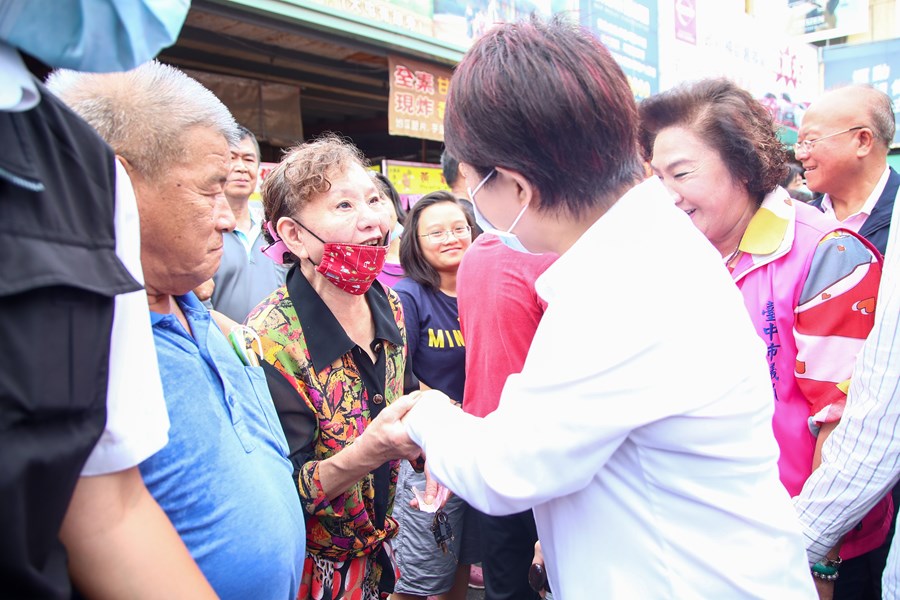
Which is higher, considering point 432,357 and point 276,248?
point 276,248

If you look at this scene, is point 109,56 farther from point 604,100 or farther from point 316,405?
point 316,405

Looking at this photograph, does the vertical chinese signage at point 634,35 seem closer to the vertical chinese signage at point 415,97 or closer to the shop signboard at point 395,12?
the vertical chinese signage at point 415,97

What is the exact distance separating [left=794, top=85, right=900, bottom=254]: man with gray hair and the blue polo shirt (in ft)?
10.9

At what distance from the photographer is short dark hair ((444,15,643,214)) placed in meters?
1.25

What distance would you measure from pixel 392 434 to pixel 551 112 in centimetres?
86

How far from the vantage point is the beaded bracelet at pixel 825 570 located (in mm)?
1865

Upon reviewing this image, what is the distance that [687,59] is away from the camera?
35.7ft

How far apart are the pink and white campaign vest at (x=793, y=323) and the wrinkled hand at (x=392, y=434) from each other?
1226mm

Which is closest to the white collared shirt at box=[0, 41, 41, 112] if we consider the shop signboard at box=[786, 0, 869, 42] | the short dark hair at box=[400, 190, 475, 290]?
the short dark hair at box=[400, 190, 475, 290]

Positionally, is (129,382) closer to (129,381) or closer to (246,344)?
(129,381)

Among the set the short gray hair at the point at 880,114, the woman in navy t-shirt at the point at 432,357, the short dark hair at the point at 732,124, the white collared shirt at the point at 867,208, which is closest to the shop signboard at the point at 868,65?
the short gray hair at the point at 880,114

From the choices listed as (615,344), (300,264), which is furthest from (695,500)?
(300,264)

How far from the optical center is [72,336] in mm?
708

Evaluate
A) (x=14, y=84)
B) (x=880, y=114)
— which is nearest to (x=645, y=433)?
(x=14, y=84)
